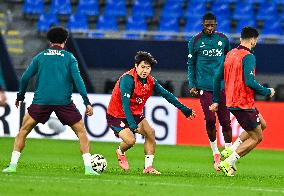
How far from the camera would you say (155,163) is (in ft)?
58.7

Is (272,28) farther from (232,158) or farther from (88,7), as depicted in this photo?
(232,158)

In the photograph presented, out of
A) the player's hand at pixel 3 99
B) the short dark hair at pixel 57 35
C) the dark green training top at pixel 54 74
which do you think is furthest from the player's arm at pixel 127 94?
the player's hand at pixel 3 99

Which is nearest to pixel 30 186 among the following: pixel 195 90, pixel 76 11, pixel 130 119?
pixel 130 119

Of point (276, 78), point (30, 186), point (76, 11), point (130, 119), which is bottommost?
point (30, 186)

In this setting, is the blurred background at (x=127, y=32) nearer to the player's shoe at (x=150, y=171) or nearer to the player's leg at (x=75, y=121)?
the player's shoe at (x=150, y=171)

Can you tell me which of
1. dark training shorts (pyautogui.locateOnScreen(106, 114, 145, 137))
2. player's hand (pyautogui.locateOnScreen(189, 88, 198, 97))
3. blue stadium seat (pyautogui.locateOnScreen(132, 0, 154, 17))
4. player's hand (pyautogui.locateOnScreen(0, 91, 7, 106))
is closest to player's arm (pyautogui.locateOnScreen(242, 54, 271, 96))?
dark training shorts (pyautogui.locateOnScreen(106, 114, 145, 137))

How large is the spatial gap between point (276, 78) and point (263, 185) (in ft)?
42.9

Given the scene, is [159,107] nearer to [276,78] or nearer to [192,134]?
[192,134]

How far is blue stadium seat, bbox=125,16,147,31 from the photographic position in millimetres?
30094

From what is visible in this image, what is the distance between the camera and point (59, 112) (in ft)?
44.4

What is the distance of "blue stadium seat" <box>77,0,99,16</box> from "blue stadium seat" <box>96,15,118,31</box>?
0.79 ft

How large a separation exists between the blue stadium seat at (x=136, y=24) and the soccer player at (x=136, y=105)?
15039 mm

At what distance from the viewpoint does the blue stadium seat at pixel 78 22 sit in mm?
29527

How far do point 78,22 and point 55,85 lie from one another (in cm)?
1645
